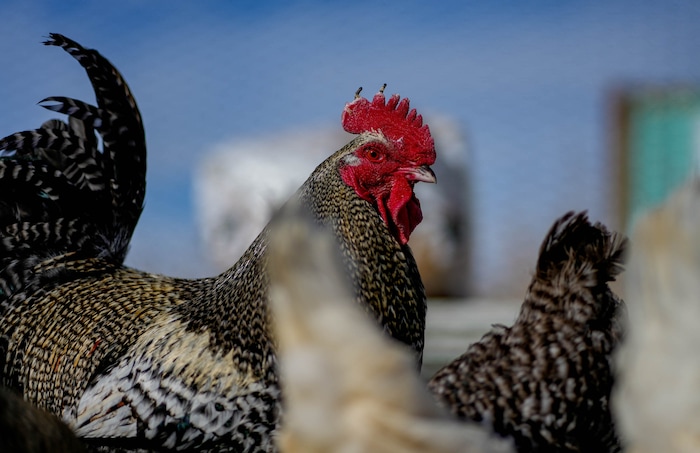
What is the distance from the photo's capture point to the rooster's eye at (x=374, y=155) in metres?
3.22

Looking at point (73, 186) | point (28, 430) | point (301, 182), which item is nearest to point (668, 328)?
point (28, 430)

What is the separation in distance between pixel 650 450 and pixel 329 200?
5.62 feet

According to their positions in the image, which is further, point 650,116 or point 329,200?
point 650,116

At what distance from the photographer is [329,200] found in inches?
124

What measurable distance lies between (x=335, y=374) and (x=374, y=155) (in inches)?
70.5

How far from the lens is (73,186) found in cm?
378

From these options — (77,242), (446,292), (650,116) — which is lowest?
(77,242)

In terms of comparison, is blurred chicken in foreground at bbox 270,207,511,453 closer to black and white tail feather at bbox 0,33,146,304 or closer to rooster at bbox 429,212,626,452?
rooster at bbox 429,212,626,452

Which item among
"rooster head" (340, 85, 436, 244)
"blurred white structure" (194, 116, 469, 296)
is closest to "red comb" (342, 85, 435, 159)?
"rooster head" (340, 85, 436, 244)

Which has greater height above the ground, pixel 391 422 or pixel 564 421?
pixel 564 421

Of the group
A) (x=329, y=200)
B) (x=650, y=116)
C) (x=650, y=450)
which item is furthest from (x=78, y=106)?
(x=650, y=116)

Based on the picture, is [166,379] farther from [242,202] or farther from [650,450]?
[242,202]

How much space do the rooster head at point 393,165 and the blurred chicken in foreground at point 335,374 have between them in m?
1.62

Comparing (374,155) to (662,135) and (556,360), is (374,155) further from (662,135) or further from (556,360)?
(662,135)
